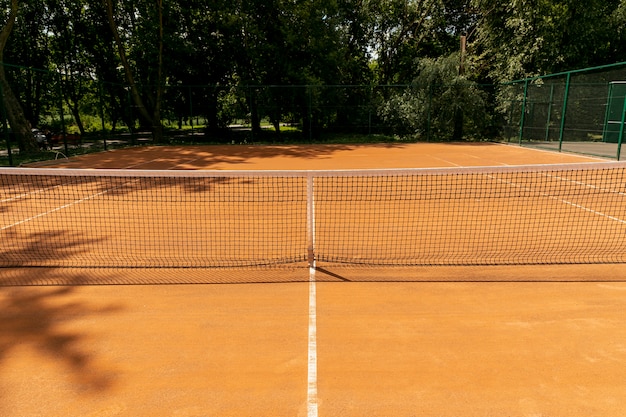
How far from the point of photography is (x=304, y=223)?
706cm

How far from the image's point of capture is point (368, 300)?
4066 mm

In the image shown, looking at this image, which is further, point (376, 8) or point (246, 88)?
point (376, 8)

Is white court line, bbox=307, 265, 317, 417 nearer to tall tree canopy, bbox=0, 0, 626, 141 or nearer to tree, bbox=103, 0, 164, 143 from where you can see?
tall tree canopy, bbox=0, 0, 626, 141

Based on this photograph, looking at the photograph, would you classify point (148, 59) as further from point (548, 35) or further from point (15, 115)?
point (548, 35)

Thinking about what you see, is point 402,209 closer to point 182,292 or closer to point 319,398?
point 182,292

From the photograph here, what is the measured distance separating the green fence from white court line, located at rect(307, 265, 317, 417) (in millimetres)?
17139

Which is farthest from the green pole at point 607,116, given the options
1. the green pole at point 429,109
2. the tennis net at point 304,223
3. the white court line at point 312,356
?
the white court line at point 312,356

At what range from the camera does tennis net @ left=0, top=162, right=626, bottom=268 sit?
522 cm

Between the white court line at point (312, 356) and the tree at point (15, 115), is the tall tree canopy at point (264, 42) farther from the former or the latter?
the white court line at point (312, 356)

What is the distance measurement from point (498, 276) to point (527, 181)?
23.9 ft

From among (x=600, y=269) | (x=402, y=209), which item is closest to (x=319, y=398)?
(x=600, y=269)

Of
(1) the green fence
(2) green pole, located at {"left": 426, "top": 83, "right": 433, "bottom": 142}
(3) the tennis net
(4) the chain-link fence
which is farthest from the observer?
(2) green pole, located at {"left": 426, "top": 83, "right": 433, "bottom": 142}

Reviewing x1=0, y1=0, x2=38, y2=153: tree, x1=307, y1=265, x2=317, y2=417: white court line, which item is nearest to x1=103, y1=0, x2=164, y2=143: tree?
x1=0, y1=0, x2=38, y2=153: tree

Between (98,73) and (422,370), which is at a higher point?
(98,73)
